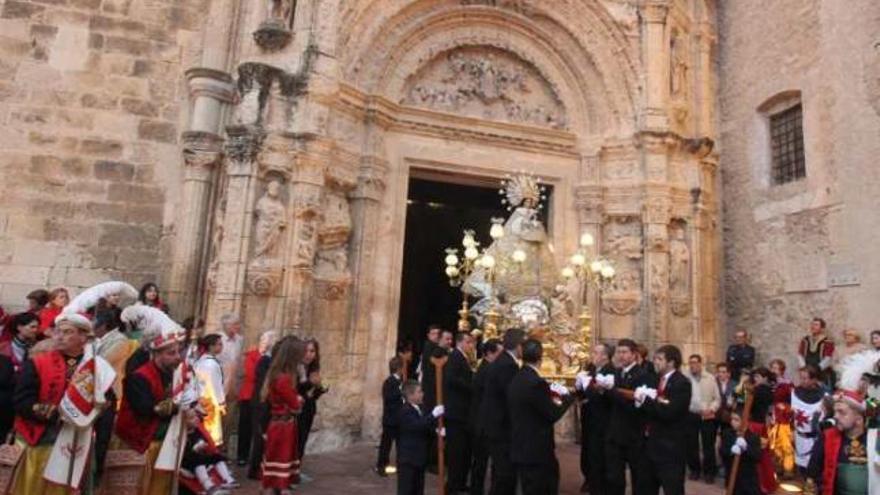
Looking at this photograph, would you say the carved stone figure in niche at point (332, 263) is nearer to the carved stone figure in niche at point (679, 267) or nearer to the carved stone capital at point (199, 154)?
the carved stone capital at point (199, 154)

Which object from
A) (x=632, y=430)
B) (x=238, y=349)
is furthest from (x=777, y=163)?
(x=238, y=349)

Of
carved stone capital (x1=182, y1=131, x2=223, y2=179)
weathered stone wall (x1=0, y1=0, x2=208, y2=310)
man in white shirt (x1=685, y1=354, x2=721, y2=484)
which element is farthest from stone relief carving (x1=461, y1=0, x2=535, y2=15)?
man in white shirt (x1=685, y1=354, x2=721, y2=484)

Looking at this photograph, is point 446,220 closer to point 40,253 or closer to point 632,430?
point 40,253

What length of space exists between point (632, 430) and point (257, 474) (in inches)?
148

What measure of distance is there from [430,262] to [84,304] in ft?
36.9

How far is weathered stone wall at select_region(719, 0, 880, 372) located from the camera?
867 centimetres

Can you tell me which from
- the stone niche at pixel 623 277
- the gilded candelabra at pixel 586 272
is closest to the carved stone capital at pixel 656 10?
the stone niche at pixel 623 277

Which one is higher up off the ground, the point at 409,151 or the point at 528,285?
the point at 409,151

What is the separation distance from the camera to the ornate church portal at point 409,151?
8.25 meters

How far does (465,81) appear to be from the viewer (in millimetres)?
10578

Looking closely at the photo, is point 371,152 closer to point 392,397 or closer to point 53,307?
point 392,397

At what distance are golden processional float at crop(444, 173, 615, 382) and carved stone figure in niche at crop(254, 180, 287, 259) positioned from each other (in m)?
2.21

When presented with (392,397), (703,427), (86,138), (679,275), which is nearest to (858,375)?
→ (703,427)

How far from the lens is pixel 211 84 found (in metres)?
9.01
